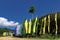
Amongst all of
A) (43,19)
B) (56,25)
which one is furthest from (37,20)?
(56,25)

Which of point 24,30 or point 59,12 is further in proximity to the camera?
point 59,12

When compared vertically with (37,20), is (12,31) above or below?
below

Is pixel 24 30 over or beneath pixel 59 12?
beneath

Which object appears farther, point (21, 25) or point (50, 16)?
point (50, 16)

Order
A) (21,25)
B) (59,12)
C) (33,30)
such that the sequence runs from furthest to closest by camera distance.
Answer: (59,12), (33,30), (21,25)

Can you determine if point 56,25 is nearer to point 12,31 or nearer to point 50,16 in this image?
point 50,16

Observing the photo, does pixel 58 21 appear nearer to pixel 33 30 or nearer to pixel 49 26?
pixel 49 26

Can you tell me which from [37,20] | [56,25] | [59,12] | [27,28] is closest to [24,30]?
[27,28]

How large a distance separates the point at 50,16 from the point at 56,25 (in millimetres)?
2945

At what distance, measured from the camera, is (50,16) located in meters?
33.5

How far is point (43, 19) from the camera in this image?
33.9m

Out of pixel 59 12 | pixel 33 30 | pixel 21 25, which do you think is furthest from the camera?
pixel 59 12

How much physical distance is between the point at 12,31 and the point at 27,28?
3.33 m

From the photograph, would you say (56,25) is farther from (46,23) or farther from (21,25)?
(21,25)
